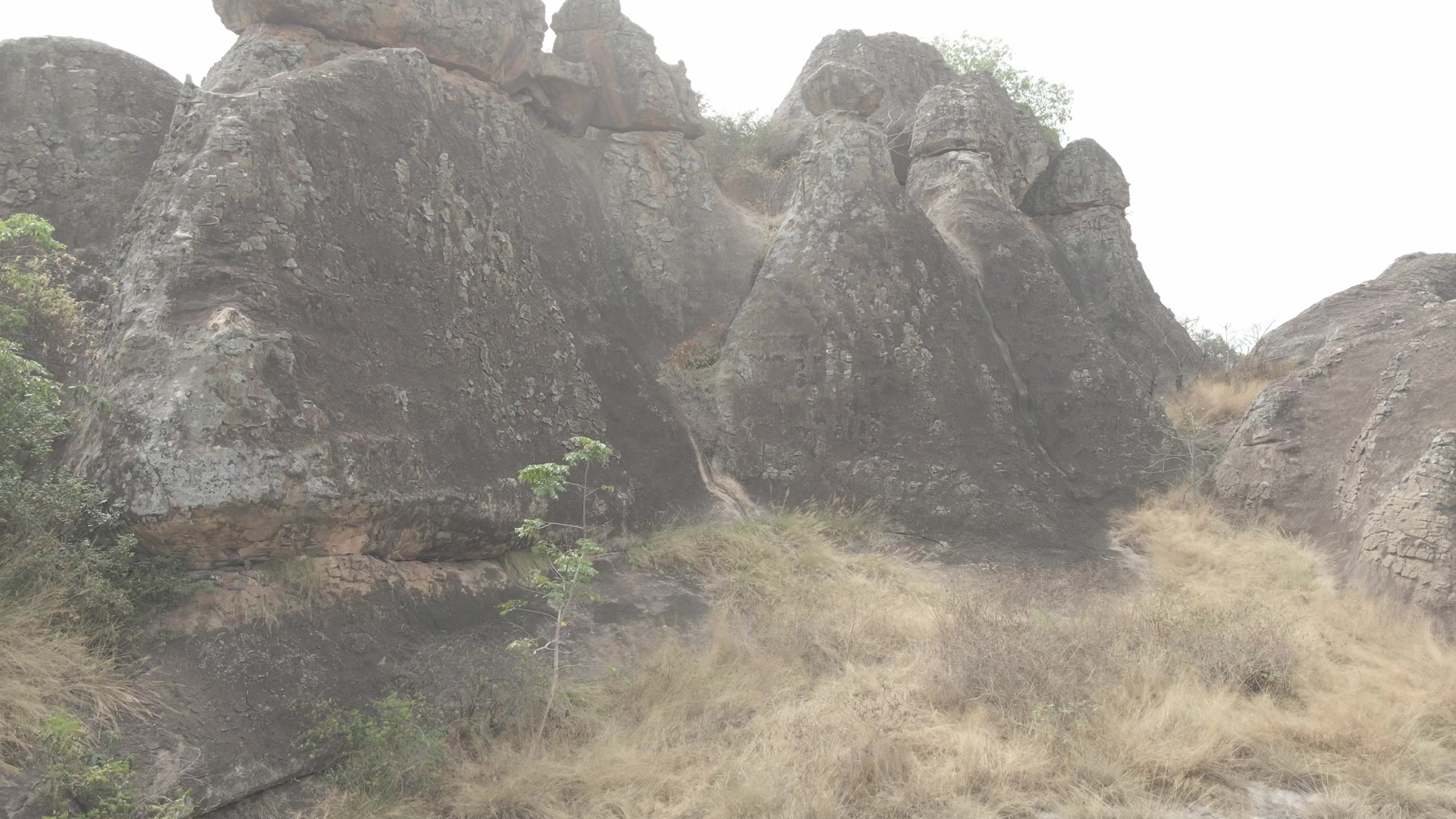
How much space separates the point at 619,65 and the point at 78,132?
7051 millimetres

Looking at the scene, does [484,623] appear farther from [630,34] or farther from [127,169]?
[630,34]

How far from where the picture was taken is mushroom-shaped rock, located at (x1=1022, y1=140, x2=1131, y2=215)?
19859 millimetres

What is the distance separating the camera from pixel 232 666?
230 inches

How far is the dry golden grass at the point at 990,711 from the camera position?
19.5 ft

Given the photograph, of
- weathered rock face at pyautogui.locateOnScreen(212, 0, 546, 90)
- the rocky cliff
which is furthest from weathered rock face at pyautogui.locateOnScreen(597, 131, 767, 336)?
weathered rock face at pyautogui.locateOnScreen(212, 0, 546, 90)

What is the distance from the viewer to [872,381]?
1216 cm

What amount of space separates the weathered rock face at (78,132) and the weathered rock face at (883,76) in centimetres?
1072

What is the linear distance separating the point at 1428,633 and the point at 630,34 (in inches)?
484

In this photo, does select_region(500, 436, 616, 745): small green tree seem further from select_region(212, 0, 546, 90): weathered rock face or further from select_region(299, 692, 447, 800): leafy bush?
select_region(212, 0, 546, 90): weathered rock face

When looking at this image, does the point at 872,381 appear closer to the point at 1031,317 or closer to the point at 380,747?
the point at 1031,317

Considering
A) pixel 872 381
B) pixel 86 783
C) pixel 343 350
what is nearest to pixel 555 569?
pixel 343 350

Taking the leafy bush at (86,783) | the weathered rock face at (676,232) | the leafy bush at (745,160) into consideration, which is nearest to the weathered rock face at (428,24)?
the weathered rock face at (676,232)

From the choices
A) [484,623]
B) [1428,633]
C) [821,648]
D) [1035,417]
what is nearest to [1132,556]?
[1035,417]

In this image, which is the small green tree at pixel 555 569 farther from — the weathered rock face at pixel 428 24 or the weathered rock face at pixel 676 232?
the weathered rock face at pixel 428 24
